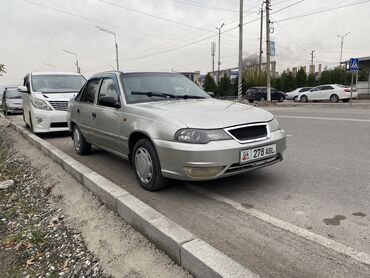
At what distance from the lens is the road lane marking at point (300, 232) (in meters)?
2.85

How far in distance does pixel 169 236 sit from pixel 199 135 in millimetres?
1264

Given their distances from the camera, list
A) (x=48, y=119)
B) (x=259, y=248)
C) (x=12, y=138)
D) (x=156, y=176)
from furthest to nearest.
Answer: (x=12, y=138), (x=48, y=119), (x=156, y=176), (x=259, y=248)

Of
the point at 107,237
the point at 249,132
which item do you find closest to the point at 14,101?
the point at 107,237

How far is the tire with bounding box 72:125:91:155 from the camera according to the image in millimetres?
6777

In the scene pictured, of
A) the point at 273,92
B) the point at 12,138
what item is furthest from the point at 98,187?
the point at 273,92

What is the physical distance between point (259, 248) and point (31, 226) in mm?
3067

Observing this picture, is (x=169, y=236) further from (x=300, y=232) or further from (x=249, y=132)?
(x=249, y=132)

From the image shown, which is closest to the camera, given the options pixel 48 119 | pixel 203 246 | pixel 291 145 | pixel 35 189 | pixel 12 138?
pixel 203 246

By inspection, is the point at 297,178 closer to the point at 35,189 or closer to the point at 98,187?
the point at 98,187

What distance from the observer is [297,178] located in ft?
16.3

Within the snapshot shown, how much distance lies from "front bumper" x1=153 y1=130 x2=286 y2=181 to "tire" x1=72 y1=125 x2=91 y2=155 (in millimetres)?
3093

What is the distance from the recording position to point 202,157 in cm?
379

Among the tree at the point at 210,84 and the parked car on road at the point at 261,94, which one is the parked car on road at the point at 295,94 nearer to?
the parked car on road at the point at 261,94

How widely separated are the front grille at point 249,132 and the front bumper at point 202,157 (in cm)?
9
